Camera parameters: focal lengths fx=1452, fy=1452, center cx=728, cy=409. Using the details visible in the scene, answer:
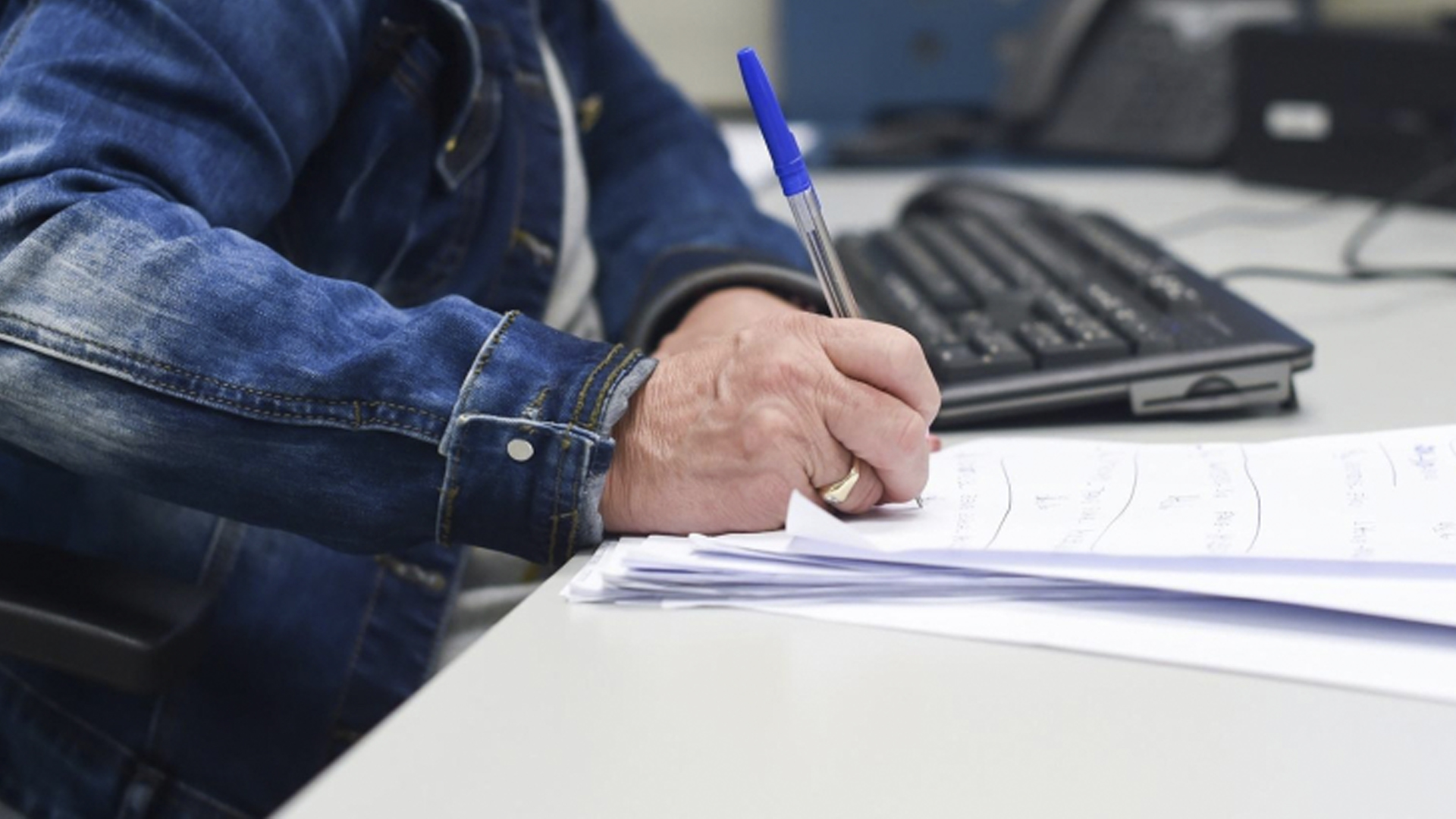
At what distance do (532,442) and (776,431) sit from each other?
0.09m

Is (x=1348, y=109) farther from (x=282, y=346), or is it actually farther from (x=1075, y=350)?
(x=282, y=346)

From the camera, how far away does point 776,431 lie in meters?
0.56

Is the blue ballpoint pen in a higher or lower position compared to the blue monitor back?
lower

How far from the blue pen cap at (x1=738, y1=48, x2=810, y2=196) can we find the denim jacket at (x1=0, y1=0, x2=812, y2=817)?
101 millimetres

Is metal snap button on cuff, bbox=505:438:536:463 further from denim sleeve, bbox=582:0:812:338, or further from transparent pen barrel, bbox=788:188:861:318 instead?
denim sleeve, bbox=582:0:812:338

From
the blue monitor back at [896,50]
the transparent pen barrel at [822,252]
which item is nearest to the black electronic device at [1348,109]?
the blue monitor back at [896,50]

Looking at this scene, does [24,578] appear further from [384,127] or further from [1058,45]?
[1058,45]

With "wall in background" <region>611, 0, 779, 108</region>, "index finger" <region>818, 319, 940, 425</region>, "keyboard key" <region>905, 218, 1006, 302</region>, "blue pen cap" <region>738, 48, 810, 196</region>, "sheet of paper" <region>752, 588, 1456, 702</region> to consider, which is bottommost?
"sheet of paper" <region>752, 588, 1456, 702</region>

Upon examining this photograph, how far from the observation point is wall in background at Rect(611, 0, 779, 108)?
1726 mm

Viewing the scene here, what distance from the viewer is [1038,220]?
3.38 ft

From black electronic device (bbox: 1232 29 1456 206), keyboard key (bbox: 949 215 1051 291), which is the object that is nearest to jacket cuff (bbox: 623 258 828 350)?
keyboard key (bbox: 949 215 1051 291)

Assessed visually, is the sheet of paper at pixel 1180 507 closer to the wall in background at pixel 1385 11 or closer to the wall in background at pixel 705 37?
the wall in background at pixel 1385 11

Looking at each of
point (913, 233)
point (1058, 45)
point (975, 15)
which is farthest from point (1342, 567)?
point (975, 15)

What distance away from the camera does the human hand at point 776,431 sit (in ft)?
1.84
